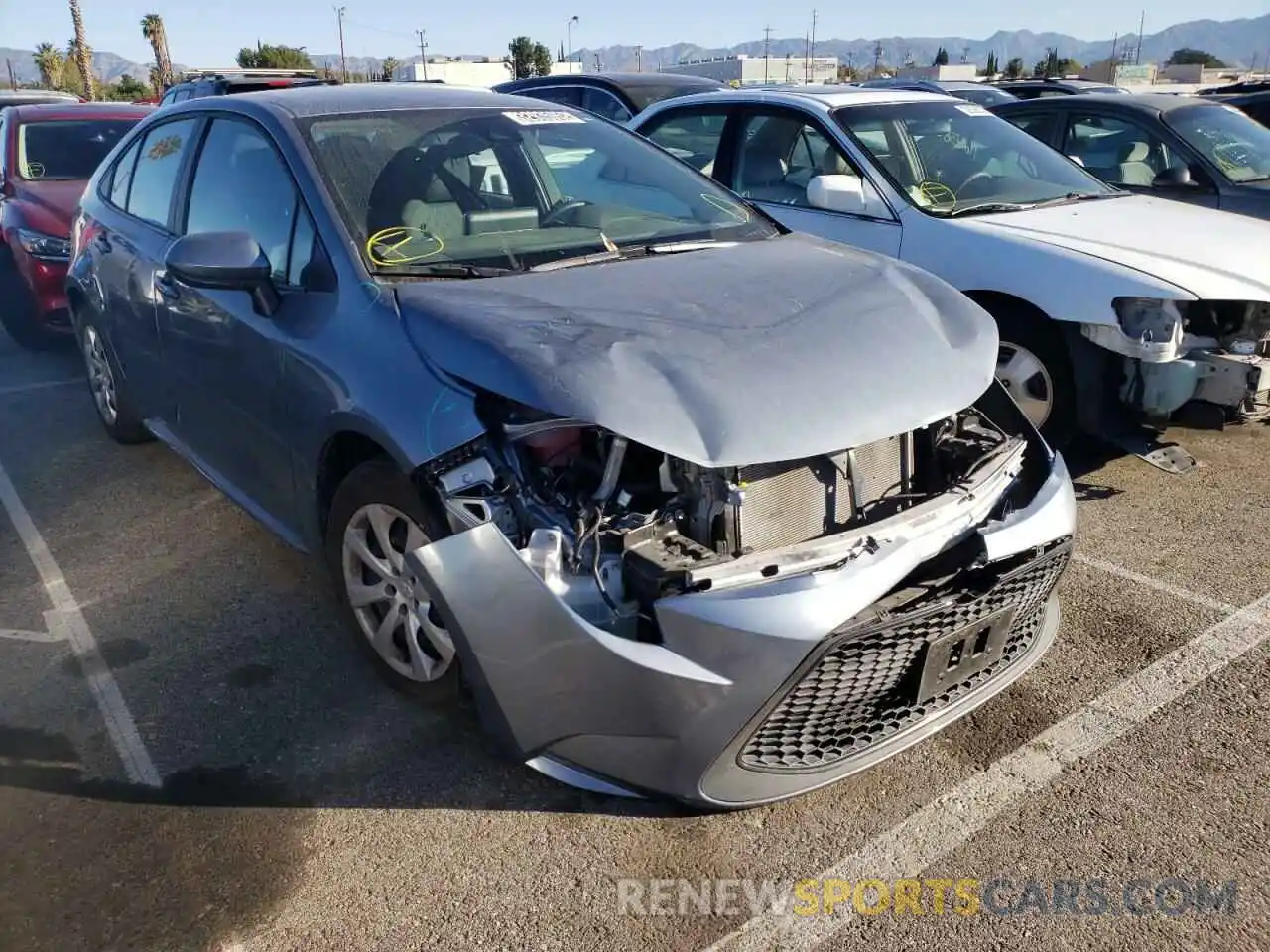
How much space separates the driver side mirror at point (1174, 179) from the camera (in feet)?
21.8

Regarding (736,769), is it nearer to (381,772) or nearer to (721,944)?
(721,944)

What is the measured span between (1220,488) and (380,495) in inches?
152

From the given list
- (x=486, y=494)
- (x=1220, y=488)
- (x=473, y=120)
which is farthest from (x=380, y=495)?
(x=1220, y=488)

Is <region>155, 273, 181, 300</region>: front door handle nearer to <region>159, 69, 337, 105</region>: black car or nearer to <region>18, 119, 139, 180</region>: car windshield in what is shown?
<region>18, 119, 139, 180</region>: car windshield

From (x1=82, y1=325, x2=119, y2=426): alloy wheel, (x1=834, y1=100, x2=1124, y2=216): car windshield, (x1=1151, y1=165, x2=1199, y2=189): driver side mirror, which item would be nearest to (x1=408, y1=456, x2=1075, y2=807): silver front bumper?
(x1=834, y1=100, x2=1124, y2=216): car windshield

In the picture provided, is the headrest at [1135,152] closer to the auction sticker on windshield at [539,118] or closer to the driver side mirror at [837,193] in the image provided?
the driver side mirror at [837,193]

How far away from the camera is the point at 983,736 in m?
2.98

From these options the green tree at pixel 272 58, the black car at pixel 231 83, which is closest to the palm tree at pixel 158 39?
the green tree at pixel 272 58

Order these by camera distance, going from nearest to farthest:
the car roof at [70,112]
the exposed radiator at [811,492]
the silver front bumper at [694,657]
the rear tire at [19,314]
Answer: the silver front bumper at [694,657]
the exposed radiator at [811,492]
the rear tire at [19,314]
the car roof at [70,112]

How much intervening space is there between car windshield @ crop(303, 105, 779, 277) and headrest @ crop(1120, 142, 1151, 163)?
14.9ft

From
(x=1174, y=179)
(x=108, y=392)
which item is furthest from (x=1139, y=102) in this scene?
(x=108, y=392)

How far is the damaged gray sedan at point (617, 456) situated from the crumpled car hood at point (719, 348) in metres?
0.01

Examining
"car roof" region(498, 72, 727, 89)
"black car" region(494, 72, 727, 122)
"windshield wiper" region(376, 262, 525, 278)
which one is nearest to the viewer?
"windshield wiper" region(376, 262, 525, 278)

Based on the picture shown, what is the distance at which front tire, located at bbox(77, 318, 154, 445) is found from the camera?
5012mm
